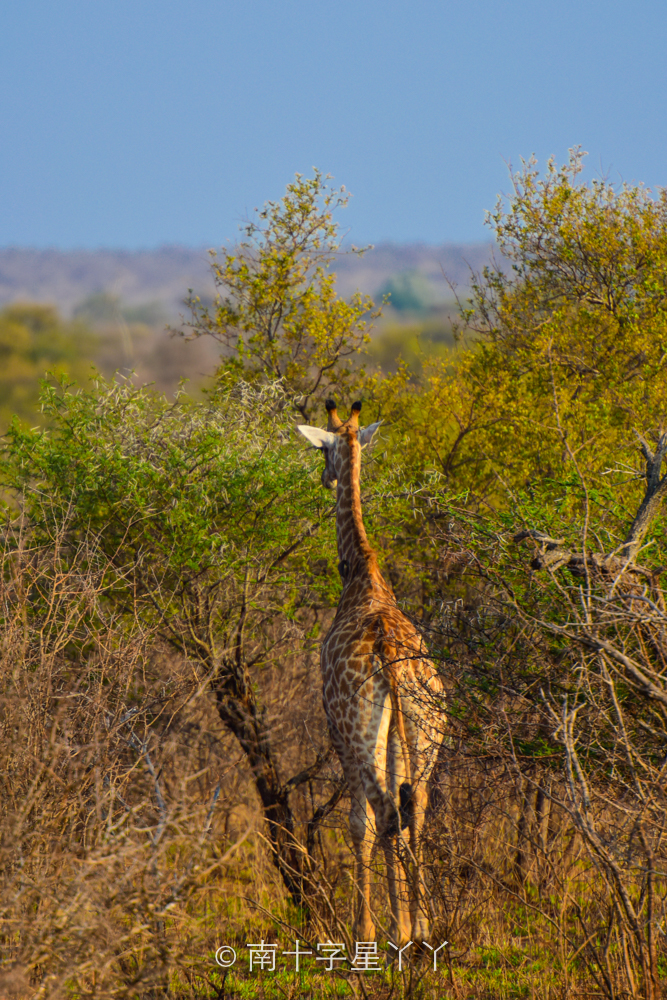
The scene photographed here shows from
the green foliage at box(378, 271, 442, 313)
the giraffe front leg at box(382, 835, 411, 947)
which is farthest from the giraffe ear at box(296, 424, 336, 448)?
the green foliage at box(378, 271, 442, 313)

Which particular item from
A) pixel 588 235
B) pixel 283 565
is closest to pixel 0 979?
pixel 283 565

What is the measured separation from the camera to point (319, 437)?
7816mm

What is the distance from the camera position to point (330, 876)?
777 centimetres

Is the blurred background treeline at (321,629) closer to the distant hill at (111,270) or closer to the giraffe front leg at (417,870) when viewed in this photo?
the giraffe front leg at (417,870)

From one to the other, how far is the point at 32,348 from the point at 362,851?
47.0 m

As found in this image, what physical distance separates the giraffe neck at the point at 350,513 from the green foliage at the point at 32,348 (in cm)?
2918

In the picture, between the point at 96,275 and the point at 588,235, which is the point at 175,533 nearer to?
the point at 588,235

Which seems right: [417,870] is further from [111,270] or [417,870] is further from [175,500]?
[111,270]

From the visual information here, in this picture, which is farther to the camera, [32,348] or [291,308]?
[32,348]

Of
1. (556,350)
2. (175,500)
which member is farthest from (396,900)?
(556,350)

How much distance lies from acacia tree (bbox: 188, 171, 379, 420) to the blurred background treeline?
0.11ft

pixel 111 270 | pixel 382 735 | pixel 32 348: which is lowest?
pixel 382 735

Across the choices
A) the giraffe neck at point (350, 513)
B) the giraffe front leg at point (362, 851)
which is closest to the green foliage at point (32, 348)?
the giraffe neck at point (350, 513)

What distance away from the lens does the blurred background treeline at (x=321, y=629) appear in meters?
4.41
